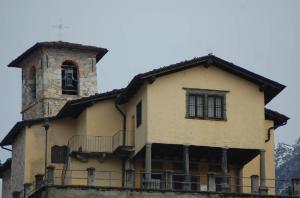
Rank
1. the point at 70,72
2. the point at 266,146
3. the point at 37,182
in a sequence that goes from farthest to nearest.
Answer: the point at 70,72
the point at 266,146
the point at 37,182

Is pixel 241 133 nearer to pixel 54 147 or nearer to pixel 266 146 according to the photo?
pixel 266 146

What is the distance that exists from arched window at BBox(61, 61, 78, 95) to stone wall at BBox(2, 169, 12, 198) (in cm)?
671

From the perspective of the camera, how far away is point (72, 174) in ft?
251

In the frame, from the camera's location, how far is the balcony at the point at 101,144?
76875 millimetres

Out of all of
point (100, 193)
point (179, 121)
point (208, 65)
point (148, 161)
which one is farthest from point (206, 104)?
point (100, 193)

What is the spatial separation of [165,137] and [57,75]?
16.5 metres

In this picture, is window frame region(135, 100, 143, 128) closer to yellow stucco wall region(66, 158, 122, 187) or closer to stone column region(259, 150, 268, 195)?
yellow stucco wall region(66, 158, 122, 187)

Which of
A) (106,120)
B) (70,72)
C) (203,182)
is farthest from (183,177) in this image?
(70,72)

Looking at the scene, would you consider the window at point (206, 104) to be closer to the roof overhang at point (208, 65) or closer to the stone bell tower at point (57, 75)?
the roof overhang at point (208, 65)

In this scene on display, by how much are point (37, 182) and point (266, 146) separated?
47.2ft

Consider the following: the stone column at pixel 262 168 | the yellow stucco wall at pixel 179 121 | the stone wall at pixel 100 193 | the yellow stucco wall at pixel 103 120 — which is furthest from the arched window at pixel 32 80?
the stone column at pixel 262 168

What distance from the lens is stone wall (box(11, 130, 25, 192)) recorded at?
79.9m

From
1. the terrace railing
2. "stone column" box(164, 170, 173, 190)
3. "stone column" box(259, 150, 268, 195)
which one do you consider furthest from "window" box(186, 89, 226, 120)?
"stone column" box(164, 170, 173, 190)

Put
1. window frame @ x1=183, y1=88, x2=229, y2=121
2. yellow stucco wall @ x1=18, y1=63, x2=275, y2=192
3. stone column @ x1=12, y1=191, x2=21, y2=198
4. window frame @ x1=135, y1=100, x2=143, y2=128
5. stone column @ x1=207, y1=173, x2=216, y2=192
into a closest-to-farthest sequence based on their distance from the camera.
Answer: stone column @ x1=207, y1=173, x2=216, y2=192 → yellow stucco wall @ x1=18, y1=63, x2=275, y2=192 → window frame @ x1=183, y1=88, x2=229, y2=121 → window frame @ x1=135, y1=100, x2=143, y2=128 → stone column @ x1=12, y1=191, x2=21, y2=198
